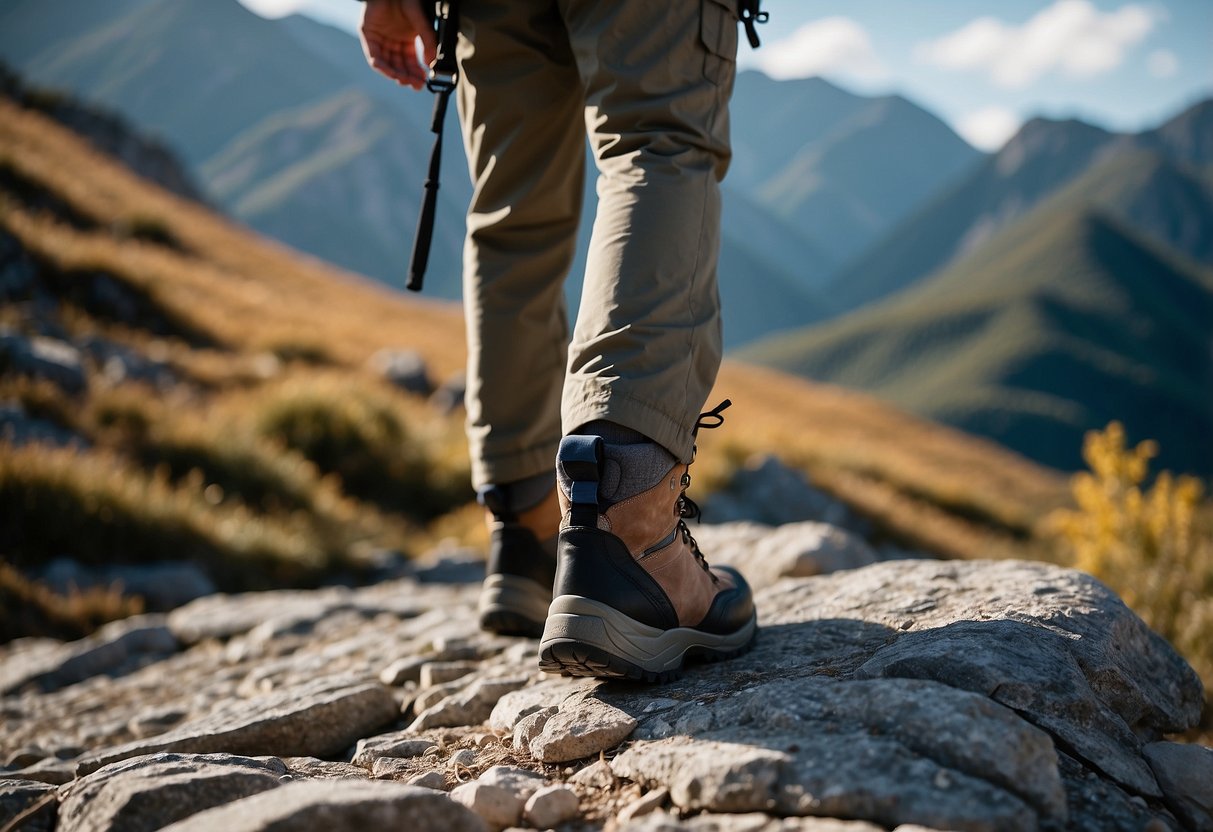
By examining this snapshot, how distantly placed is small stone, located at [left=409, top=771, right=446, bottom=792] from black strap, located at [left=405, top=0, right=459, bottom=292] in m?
1.22

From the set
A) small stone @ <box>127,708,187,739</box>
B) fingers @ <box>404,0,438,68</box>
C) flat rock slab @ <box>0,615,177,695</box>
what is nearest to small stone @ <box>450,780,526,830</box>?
small stone @ <box>127,708,187,739</box>

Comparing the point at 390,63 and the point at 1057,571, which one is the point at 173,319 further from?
the point at 1057,571

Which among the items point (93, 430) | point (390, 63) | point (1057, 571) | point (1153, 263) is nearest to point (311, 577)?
point (93, 430)

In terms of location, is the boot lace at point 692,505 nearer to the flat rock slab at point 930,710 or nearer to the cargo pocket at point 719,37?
the flat rock slab at point 930,710

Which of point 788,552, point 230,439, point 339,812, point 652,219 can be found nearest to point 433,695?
point 339,812

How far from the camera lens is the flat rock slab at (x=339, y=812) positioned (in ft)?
3.86

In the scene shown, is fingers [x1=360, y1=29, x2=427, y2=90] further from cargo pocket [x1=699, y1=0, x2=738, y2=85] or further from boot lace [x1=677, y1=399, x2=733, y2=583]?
boot lace [x1=677, y1=399, x2=733, y2=583]

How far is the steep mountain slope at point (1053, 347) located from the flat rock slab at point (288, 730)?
132 m

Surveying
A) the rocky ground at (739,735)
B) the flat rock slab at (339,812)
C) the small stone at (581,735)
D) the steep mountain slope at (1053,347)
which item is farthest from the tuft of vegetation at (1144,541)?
the steep mountain slope at (1053,347)

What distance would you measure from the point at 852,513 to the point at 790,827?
27.5ft

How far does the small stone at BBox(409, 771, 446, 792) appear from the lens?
64.9 inches

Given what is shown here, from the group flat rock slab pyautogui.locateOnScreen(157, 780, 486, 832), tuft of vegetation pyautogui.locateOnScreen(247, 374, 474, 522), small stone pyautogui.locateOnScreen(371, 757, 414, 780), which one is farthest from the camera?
tuft of vegetation pyautogui.locateOnScreen(247, 374, 474, 522)

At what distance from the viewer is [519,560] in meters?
2.42

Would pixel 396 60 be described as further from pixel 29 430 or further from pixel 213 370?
pixel 213 370
